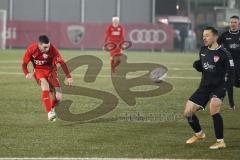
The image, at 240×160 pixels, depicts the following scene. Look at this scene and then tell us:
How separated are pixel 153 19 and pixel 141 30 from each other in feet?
19.6

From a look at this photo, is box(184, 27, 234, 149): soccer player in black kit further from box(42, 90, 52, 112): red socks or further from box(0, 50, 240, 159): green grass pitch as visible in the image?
box(42, 90, 52, 112): red socks

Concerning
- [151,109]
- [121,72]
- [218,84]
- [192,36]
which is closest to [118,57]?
[121,72]

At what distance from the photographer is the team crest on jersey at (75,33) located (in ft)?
161

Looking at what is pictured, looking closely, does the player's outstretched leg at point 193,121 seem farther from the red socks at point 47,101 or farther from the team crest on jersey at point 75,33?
the team crest on jersey at point 75,33

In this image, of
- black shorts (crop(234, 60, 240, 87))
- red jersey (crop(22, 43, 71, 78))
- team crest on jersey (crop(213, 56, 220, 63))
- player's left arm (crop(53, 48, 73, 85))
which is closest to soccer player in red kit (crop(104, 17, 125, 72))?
black shorts (crop(234, 60, 240, 87))

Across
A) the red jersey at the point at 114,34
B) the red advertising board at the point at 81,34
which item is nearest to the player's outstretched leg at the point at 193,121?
the red jersey at the point at 114,34

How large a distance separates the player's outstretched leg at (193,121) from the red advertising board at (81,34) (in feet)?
124

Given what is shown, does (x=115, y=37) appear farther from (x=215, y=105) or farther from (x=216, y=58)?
(x=215, y=105)

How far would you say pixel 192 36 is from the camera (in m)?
52.3

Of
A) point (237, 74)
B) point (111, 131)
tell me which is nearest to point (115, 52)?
point (237, 74)

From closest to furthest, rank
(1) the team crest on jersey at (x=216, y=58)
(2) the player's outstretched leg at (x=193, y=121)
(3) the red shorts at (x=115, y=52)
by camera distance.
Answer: (1) the team crest on jersey at (x=216, y=58) → (2) the player's outstretched leg at (x=193, y=121) → (3) the red shorts at (x=115, y=52)

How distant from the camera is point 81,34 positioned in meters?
49.5

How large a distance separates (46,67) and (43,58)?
0.22 metres

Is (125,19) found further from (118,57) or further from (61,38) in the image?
(118,57)
